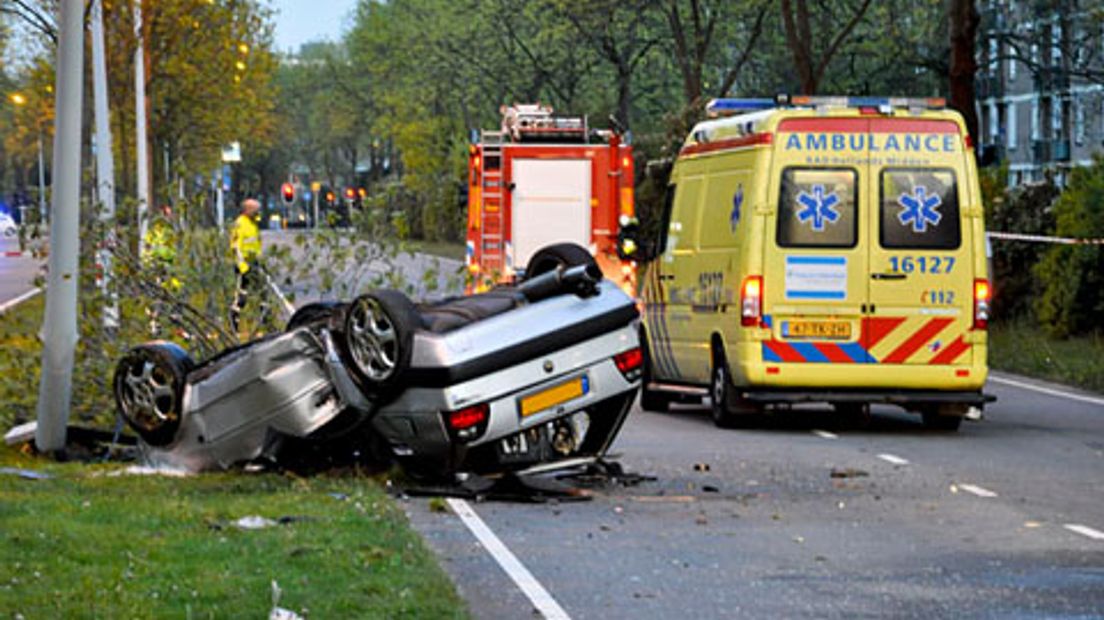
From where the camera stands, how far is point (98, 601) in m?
9.34

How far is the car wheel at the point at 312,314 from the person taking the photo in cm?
1463

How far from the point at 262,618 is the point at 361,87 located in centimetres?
12260

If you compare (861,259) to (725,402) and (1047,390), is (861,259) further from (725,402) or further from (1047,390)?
(1047,390)

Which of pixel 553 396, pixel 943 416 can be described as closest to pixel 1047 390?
pixel 943 416

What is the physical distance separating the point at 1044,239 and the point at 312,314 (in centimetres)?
1927

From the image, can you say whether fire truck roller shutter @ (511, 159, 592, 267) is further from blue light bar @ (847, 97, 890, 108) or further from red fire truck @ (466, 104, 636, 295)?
blue light bar @ (847, 97, 890, 108)

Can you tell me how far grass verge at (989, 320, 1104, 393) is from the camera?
26516 millimetres

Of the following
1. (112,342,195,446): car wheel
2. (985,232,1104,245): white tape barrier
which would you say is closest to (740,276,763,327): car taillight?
(112,342,195,446): car wheel

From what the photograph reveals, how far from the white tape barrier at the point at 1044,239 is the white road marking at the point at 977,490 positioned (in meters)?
14.9

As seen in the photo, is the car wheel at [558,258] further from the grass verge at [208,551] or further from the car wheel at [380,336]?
the grass verge at [208,551]

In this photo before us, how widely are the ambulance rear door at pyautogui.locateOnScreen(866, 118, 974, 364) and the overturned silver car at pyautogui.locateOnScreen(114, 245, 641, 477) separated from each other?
5.16 m

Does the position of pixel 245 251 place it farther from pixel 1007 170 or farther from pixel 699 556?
pixel 1007 170

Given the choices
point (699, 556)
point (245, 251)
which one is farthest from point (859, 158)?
point (699, 556)

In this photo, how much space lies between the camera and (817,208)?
64.1 feet
